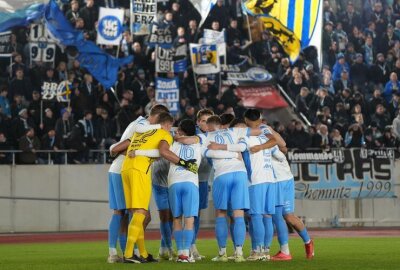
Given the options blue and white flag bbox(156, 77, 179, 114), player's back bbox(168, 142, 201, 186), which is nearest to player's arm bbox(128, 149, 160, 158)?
player's back bbox(168, 142, 201, 186)

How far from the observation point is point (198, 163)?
1456 cm

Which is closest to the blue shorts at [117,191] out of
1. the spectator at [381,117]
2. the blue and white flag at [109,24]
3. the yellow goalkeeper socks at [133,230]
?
the yellow goalkeeper socks at [133,230]

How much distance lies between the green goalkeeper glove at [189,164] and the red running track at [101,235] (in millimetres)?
9302

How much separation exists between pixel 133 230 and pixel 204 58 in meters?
12.8

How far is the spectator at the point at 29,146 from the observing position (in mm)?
Result: 24175

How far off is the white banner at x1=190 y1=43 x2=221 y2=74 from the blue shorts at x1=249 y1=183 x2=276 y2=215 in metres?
11.5

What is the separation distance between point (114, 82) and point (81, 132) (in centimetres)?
153

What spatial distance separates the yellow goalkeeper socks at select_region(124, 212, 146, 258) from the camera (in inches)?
550

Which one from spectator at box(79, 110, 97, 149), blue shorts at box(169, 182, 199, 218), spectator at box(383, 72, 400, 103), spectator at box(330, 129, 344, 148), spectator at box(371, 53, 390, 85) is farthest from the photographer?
spectator at box(371, 53, 390, 85)

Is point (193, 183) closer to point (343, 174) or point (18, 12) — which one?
point (18, 12)

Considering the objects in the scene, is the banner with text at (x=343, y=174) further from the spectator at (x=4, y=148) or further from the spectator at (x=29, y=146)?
the spectator at (x=4, y=148)

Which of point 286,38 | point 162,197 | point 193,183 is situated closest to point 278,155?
point 193,183

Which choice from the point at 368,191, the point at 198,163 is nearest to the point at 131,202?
the point at 198,163

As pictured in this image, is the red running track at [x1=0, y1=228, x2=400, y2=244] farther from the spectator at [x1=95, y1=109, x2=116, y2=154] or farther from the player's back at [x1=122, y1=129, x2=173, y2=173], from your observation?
the player's back at [x1=122, y1=129, x2=173, y2=173]
